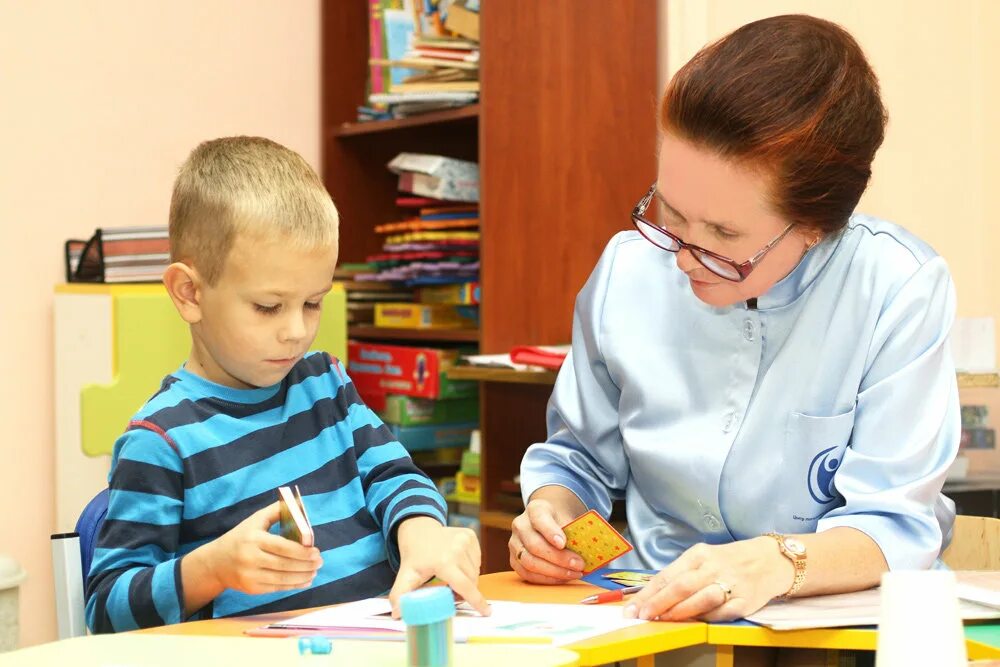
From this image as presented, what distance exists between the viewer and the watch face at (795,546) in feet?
4.13

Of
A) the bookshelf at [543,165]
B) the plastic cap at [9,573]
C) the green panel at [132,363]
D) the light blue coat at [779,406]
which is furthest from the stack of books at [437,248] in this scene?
the light blue coat at [779,406]

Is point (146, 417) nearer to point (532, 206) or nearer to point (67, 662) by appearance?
point (67, 662)

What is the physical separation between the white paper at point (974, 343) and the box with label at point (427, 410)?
1199 mm

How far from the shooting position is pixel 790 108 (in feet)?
4.49

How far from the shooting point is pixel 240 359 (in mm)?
1326

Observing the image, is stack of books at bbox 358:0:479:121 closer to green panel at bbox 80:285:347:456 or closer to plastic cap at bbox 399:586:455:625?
green panel at bbox 80:285:347:456

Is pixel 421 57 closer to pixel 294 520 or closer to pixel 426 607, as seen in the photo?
pixel 294 520

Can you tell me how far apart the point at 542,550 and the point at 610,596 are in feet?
0.39

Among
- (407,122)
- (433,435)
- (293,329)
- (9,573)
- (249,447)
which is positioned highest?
(407,122)

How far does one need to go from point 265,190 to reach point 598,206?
1.54m

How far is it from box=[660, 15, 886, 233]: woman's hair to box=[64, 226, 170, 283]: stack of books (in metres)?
1.52

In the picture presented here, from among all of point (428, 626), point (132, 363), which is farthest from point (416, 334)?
point (428, 626)

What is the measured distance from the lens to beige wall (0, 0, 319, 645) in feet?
9.04

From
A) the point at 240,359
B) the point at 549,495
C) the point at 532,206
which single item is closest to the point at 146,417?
the point at 240,359
